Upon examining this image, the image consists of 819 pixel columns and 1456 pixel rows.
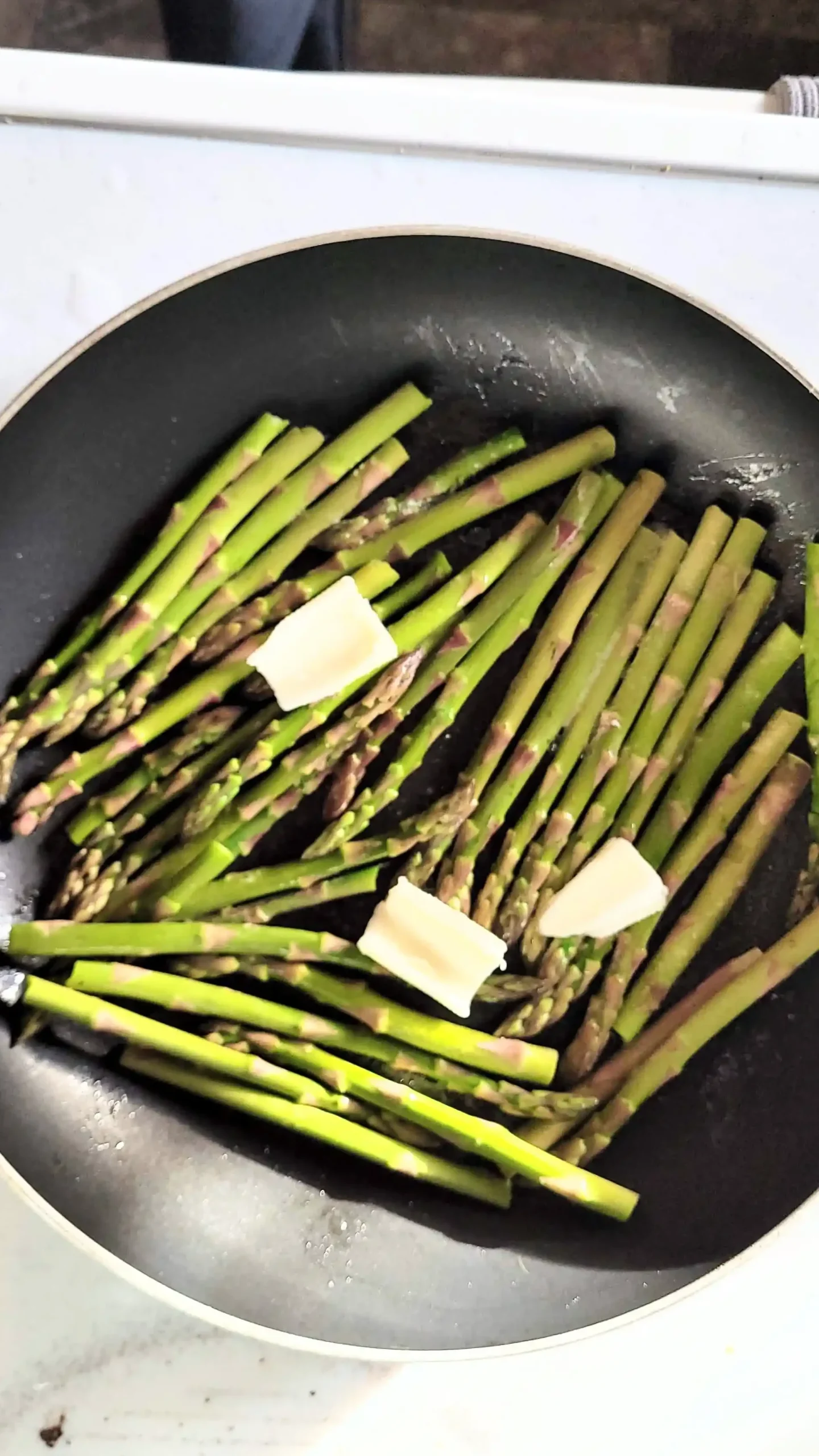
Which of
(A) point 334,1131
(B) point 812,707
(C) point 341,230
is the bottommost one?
(A) point 334,1131

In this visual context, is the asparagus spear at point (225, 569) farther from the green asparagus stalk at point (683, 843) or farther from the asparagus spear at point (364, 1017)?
the green asparagus stalk at point (683, 843)

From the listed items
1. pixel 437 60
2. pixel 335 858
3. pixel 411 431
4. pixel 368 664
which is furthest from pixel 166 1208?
pixel 437 60

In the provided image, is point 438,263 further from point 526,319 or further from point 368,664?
point 368,664

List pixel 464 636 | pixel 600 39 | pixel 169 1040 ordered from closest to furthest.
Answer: pixel 169 1040
pixel 464 636
pixel 600 39

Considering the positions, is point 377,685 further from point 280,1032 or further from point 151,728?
point 280,1032

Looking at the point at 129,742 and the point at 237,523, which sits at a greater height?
the point at 237,523

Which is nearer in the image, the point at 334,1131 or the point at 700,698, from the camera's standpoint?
the point at 334,1131

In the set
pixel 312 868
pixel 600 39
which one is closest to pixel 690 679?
pixel 312 868

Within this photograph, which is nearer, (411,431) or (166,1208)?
(166,1208)
